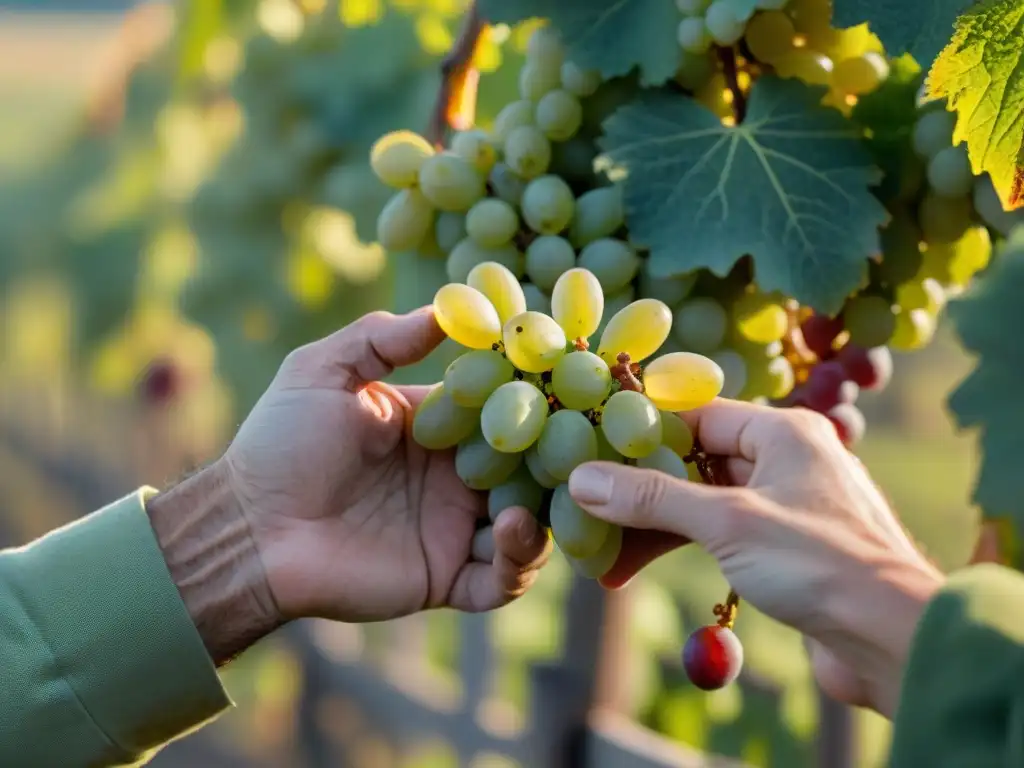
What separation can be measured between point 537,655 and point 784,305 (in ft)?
8.13

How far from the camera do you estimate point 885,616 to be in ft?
2.07

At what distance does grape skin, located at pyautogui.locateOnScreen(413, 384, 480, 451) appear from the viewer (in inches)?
31.0

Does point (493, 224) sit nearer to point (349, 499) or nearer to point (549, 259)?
point (549, 259)

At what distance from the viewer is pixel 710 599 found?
3215 millimetres

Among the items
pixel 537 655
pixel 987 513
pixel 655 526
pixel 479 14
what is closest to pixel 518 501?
pixel 655 526

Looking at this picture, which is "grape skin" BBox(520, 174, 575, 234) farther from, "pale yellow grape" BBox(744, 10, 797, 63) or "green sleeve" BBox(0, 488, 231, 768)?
"green sleeve" BBox(0, 488, 231, 768)

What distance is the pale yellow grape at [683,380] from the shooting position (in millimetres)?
715

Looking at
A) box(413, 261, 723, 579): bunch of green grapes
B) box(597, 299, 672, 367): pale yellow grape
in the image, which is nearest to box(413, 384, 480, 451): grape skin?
box(413, 261, 723, 579): bunch of green grapes

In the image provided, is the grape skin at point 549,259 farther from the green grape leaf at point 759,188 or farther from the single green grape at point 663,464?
the single green grape at point 663,464

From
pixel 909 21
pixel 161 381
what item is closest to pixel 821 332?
pixel 909 21

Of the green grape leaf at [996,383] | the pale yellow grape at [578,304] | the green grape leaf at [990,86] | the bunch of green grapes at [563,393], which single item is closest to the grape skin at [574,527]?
the bunch of green grapes at [563,393]

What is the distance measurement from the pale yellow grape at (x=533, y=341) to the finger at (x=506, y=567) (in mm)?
105

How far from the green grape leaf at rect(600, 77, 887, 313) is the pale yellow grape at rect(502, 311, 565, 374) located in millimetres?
115

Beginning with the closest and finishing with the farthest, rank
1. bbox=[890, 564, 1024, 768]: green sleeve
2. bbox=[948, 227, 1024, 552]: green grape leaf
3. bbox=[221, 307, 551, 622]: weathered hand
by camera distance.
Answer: bbox=[890, 564, 1024, 768]: green sleeve
bbox=[221, 307, 551, 622]: weathered hand
bbox=[948, 227, 1024, 552]: green grape leaf
